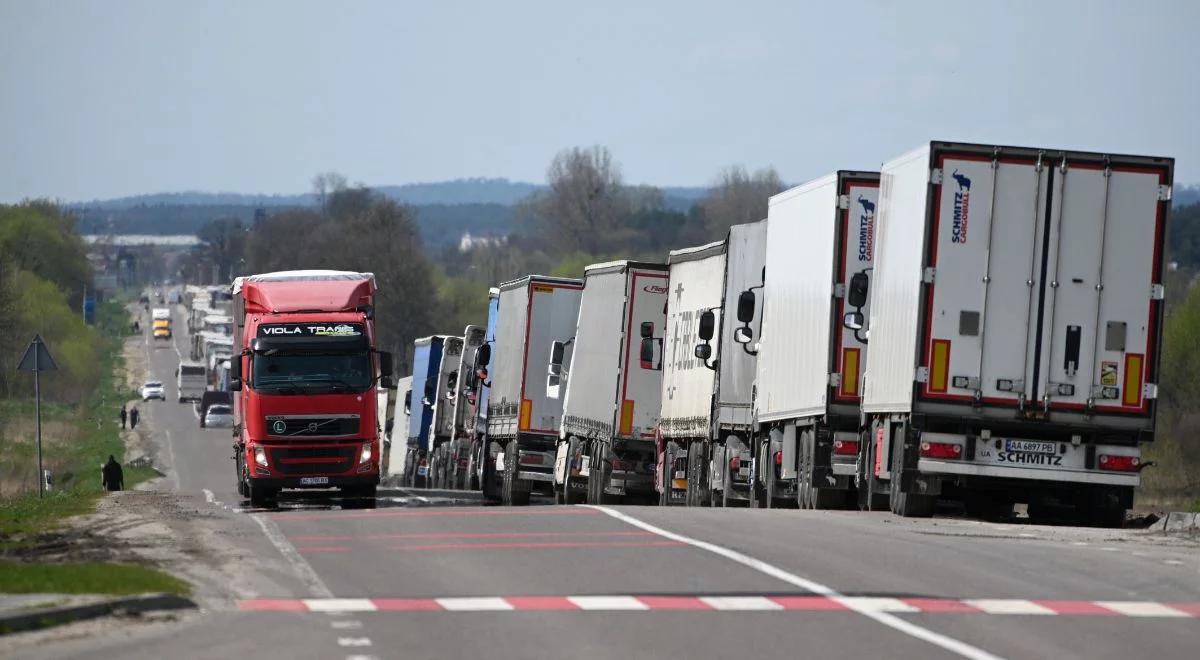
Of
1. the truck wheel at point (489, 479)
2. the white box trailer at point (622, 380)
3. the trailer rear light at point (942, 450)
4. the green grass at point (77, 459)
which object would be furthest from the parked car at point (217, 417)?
the trailer rear light at point (942, 450)

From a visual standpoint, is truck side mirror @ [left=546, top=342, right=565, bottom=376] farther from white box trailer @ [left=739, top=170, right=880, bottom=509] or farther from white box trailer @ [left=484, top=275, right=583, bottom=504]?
white box trailer @ [left=739, top=170, right=880, bottom=509]

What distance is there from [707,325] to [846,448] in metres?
5.10

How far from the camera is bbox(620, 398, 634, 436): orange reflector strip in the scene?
3431 cm

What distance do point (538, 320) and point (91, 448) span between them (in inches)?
2086

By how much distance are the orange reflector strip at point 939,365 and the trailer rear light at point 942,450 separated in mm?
621

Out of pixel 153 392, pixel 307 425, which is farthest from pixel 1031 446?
pixel 153 392

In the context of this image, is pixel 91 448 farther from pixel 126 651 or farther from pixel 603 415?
pixel 126 651

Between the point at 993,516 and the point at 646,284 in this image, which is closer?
the point at 993,516

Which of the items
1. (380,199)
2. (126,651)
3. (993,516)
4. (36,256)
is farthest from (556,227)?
(126,651)

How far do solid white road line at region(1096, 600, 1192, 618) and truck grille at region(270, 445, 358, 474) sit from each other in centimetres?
1843

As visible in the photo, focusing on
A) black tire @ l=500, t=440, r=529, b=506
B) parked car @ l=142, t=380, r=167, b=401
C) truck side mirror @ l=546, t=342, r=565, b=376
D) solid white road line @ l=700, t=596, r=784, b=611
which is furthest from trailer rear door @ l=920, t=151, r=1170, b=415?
parked car @ l=142, t=380, r=167, b=401

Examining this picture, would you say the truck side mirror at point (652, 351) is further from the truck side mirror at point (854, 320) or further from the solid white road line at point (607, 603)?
the solid white road line at point (607, 603)

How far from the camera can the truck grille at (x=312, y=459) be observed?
31.0 metres

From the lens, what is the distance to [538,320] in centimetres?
3822
